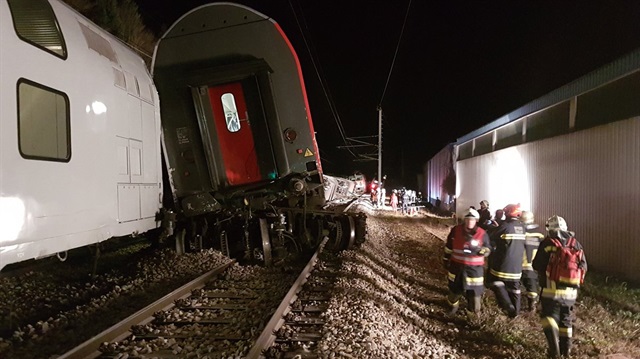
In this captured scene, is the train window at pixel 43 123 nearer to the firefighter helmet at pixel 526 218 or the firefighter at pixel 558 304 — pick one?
the firefighter at pixel 558 304

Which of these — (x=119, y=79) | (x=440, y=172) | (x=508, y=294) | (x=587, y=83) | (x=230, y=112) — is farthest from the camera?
(x=440, y=172)

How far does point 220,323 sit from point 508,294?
4016 mm

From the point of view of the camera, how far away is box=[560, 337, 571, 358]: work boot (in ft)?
16.4

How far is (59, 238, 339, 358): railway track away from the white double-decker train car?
1034 mm

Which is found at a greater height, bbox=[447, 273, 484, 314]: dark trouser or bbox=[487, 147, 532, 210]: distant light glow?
bbox=[487, 147, 532, 210]: distant light glow

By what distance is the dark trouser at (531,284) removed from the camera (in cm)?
657

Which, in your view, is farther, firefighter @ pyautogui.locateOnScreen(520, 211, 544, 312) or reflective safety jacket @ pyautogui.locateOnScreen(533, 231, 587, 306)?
firefighter @ pyautogui.locateOnScreen(520, 211, 544, 312)

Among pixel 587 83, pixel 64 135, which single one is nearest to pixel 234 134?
pixel 64 135

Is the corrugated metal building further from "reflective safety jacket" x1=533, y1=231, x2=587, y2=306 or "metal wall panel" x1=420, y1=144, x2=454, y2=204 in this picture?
"metal wall panel" x1=420, y1=144, x2=454, y2=204

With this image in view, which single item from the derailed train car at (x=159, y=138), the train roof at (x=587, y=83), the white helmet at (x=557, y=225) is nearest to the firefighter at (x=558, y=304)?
the white helmet at (x=557, y=225)

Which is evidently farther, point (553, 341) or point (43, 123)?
point (553, 341)

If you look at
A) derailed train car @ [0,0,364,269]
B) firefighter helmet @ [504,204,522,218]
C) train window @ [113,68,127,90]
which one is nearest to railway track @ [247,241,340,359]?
derailed train car @ [0,0,364,269]

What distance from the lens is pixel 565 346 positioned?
16.5 ft

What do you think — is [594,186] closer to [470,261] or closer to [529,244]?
[529,244]
